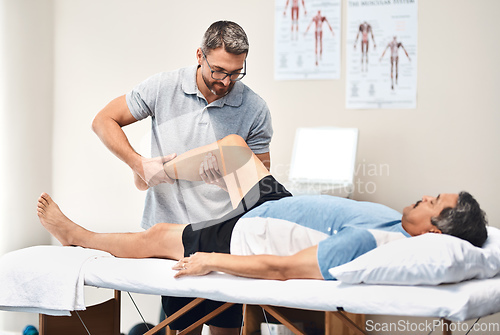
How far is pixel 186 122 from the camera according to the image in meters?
1.80

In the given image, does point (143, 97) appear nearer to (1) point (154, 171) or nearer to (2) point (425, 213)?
(1) point (154, 171)

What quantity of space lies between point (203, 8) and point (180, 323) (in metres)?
1.79

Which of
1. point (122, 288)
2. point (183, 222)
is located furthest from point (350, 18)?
point (122, 288)

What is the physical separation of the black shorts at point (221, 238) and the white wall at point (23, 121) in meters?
1.30

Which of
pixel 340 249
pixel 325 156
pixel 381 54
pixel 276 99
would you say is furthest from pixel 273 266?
pixel 381 54

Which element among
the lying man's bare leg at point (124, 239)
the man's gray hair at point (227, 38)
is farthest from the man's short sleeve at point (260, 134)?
the lying man's bare leg at point (124, 239)

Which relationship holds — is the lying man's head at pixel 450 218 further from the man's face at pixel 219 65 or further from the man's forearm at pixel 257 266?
the man's face at pixel 219 65

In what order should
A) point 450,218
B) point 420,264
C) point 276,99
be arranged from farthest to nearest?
point 276,99, point 450,218, point 420,264

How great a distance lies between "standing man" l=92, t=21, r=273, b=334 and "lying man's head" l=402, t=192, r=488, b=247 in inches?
25.6

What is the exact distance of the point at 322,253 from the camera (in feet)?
4.23

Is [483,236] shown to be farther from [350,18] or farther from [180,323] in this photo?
[350,18]

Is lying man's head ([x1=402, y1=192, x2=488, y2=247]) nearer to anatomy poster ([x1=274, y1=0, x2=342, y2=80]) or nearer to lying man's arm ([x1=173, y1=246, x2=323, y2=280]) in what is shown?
lying man's arm ([x1=173, y1=246, x2=323, y2=280])

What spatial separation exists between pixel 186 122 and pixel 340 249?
0.80 meters

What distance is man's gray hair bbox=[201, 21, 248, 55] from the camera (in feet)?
5.51
